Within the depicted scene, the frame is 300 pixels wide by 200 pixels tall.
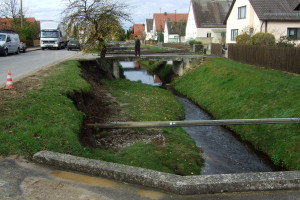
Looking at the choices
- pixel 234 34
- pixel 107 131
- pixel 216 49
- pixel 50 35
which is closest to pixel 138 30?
pixel 50 35

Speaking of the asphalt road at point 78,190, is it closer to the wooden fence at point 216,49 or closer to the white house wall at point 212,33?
the wooden fence at point 216,49

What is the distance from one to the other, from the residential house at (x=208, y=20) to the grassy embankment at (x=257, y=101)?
2904 centimetres

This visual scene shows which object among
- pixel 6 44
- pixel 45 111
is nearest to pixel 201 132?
pixel 45 111

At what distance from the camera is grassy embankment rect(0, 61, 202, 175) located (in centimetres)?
711

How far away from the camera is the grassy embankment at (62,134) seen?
280 inches

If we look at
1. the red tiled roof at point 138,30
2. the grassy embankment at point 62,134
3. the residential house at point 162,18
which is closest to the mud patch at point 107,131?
the grassy embankment at point 62,134

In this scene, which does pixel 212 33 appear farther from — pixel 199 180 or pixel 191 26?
pixel 199 180

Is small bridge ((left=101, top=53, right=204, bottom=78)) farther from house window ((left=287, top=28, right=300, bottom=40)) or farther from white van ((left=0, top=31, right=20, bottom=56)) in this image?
house window ((left=287, top=28, right=300, bottom=40))

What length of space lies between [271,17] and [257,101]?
20633 mm

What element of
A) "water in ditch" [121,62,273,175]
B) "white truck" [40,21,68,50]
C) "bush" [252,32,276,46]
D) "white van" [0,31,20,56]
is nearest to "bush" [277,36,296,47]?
"bush" [252,32,276,46]

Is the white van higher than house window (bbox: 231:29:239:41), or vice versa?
house window (bbox: 231:29:239:41)

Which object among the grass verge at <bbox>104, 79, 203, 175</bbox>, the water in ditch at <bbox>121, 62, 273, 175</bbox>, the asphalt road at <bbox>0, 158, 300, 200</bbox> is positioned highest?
the asphalt road at <bbox>0, 158, 300, 200</bbox>

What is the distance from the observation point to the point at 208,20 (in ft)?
183

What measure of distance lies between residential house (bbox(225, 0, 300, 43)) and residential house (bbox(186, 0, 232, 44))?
1652 centimetres
